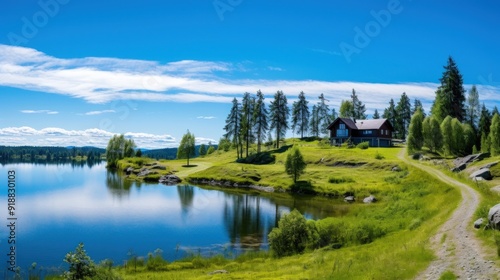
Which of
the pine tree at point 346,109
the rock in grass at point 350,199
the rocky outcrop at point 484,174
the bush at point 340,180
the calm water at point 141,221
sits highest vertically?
the pine tree at point 346,109

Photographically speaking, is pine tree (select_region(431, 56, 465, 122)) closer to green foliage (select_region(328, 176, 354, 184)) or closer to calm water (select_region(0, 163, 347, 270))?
green foliage (select_region(328, 176, 354, 184))

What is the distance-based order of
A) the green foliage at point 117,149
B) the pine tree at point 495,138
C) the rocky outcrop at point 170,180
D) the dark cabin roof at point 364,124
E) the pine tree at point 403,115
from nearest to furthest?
1. the pine tree at point 495,138
2. the rocky outcrop at point 170,180
3. the dark cabin roof at point 364,124
4. the pine tree at point 403,115
5. the green foliage at point 117,149

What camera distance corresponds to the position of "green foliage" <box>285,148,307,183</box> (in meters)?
67.7

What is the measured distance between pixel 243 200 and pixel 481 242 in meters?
43.8

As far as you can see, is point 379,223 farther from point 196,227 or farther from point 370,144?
point 370,144

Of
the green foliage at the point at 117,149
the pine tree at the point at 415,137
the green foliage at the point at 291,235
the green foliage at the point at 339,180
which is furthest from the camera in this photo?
the green foliage at the point at 117,149

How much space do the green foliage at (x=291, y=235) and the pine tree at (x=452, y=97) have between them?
6880 centimetres

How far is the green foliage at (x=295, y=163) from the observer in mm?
67688

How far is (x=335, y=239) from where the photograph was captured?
30.0 m

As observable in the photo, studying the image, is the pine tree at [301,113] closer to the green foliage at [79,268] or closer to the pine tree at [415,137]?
the pine tree at [415,137]

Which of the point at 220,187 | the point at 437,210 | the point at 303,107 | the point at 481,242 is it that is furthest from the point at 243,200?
the point at 303,107

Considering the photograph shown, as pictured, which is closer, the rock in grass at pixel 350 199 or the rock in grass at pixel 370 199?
the rock in grass at pixel 370 199

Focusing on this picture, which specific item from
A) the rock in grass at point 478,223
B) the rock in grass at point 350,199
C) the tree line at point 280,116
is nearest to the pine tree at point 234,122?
the tree line at point 280,116

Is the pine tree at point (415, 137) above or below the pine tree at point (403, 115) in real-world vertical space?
below
